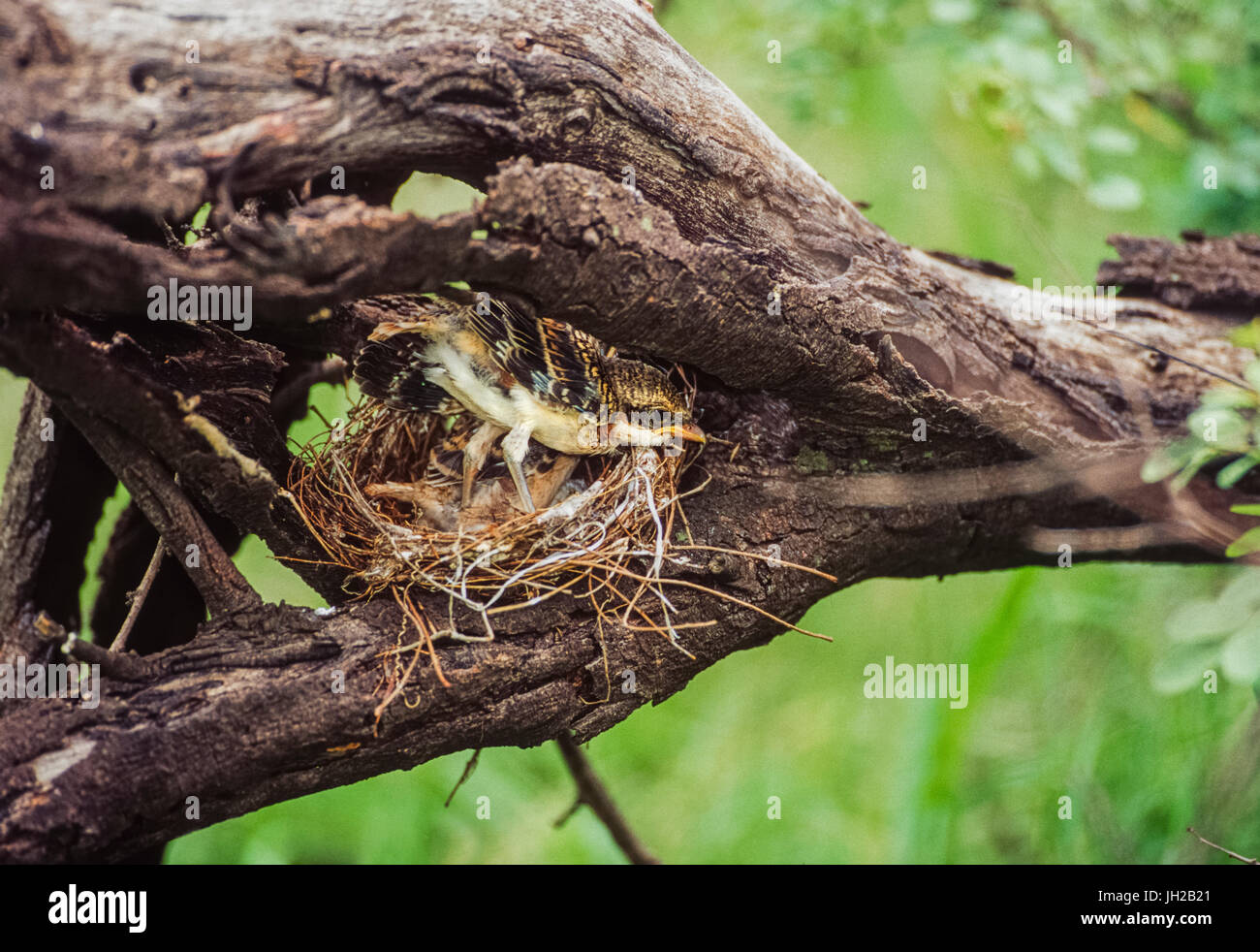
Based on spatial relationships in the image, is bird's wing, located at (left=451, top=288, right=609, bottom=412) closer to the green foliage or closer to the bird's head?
the bird's head

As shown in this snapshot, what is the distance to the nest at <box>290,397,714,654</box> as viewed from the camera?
1.58 m

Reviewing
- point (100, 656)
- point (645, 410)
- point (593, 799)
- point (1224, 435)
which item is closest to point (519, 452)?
point (645, 410)

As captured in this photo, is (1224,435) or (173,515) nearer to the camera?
(173,515)

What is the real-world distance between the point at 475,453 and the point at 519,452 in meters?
0.13

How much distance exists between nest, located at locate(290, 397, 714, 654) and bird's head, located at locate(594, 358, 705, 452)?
5cm

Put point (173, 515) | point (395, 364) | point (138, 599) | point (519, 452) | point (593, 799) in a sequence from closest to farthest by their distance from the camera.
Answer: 1. point (173, 515)
2. point (138, 599)
3. point (395, 364)
4. point (519, 452)
5. point (593, 799)

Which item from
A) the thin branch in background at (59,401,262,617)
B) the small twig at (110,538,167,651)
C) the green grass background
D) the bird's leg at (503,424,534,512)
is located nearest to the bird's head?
the bird's leg at (503,424,534,512)

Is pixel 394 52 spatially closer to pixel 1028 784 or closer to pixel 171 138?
pixel 171 138

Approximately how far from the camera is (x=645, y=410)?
1757mm

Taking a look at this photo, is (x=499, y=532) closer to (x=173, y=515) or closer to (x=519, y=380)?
(x=519, y=380)

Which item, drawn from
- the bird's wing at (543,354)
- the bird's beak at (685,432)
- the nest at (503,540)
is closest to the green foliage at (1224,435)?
the nest at (503,540)

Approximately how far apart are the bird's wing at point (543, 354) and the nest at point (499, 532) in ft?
0.50

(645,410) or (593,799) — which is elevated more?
(645,410)

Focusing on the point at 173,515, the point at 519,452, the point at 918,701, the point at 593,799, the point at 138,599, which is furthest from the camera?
the point at 918,701
